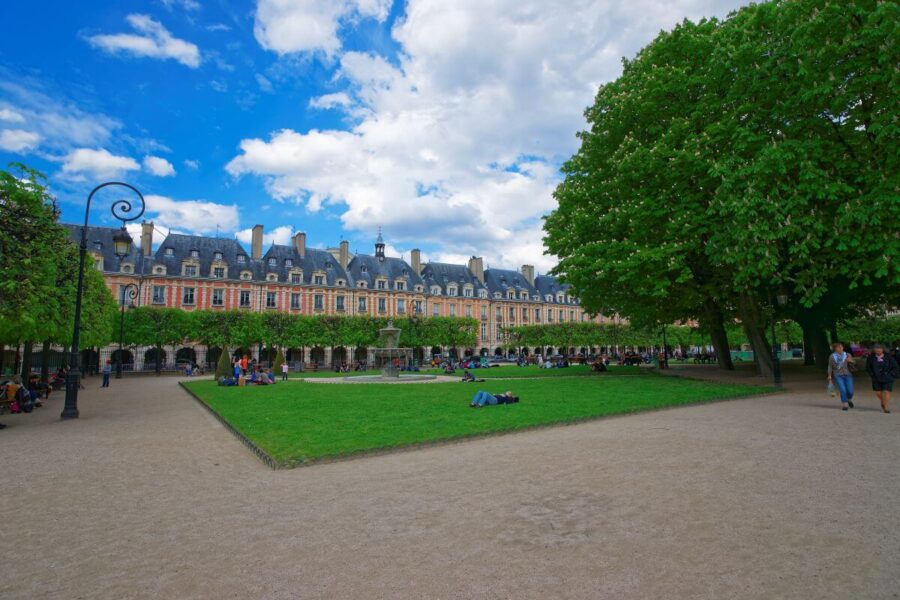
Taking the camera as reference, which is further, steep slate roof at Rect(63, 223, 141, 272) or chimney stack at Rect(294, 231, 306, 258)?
chimney stack at Rect(294, 231, 306, 258)

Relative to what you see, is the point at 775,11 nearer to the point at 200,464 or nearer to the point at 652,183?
the point at 652,183

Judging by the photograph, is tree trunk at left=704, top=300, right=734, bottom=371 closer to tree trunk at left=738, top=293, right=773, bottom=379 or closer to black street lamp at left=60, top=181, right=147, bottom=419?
tree trunk at left=738, top=293, right=773, bottom=379

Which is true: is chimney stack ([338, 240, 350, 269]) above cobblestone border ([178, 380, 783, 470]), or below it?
above

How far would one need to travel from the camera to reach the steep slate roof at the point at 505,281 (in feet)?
268

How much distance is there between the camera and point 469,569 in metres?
4.15

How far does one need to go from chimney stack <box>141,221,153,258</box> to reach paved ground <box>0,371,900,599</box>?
5264cm

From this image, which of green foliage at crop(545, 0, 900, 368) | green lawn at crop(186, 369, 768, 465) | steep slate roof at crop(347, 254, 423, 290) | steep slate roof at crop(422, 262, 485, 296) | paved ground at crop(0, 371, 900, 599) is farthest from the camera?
steep slate roof at crop(422, 262, 485, 296)

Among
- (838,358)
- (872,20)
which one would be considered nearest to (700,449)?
(838,358)

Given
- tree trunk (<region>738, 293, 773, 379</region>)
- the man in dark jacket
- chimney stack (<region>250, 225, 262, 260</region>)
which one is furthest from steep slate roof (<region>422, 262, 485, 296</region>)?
the man in dark jacket

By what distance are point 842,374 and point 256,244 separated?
5894 cm

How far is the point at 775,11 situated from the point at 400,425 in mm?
17965

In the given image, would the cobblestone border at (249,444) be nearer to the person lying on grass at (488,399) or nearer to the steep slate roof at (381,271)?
the person lying on grass at (488,399)

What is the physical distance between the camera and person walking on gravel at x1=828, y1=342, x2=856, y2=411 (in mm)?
12992

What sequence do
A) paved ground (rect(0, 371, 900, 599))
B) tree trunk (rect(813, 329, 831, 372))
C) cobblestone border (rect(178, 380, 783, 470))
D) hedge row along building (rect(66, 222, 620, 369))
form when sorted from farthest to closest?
hedge row along building (rect(66, 222, 620, 369)) < tree trunk (rect(813, 329, 831, 372)) < cobblestone border (rect(178, 380, 783, 470)) < paved ground (rect(0, 371, 900, 599))
